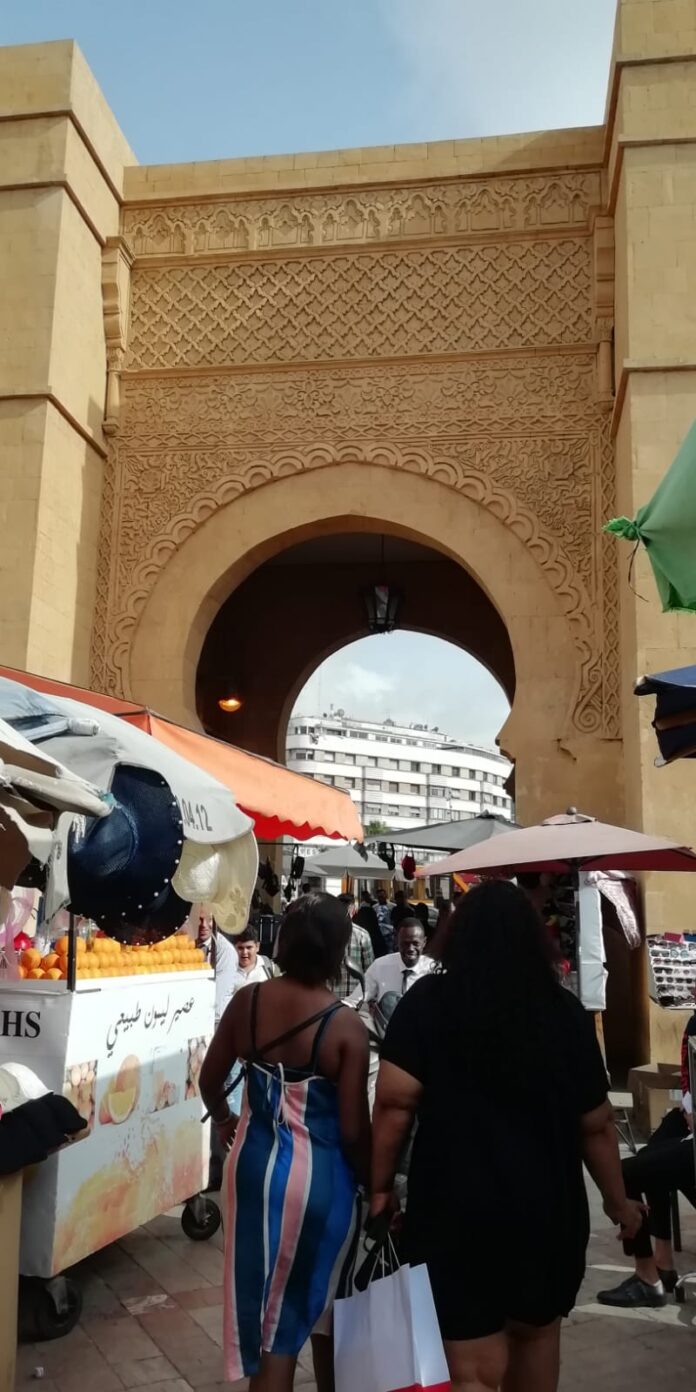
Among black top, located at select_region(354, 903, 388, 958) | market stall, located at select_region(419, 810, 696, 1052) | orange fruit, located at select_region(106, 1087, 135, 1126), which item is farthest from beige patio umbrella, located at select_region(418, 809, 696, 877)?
black top, located at select_region(354, 903, 388, 958)

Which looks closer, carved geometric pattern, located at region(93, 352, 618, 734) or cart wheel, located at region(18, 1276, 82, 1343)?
cart wheel, located at region(18, 1276, 82, 1343)

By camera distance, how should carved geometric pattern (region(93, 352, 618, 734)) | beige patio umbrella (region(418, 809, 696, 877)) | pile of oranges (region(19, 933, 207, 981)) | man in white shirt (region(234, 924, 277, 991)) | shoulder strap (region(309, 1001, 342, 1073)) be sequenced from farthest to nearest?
carved geometric pattern (region(93, 352, 618, 734)) < man in white shirt (region(234, 924, 277, 991)) < beige patio umbrella (region(418, 809, 696, 877)) < pile of oranges (region(19, 933, 207, 981)) < shoulder strap (region(309, 1001, 342, 1073))

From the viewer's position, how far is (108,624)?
9.23 meters

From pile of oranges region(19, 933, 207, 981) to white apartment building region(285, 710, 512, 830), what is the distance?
208 ft

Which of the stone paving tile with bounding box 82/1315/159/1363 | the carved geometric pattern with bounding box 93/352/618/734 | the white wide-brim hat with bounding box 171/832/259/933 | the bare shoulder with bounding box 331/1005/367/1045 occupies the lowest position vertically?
the stone paving tile with bounding box 82/1315/159/1363

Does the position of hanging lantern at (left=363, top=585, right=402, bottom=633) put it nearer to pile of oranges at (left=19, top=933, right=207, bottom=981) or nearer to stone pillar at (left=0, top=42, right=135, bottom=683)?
stone pillar at (left=0, top=42, right=135, bottom=683)

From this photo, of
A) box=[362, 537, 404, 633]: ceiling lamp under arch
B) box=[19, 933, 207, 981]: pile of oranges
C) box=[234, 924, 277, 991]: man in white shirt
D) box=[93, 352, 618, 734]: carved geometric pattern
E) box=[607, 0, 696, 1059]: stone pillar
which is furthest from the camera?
box=[362, 537, 404, 633]: ceiling lamp under arch

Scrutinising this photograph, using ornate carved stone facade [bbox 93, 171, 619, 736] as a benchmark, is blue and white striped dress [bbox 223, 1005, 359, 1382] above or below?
below

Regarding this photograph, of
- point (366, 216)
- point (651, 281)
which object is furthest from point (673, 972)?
point (366, 216)

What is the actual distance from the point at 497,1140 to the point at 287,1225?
657 mm

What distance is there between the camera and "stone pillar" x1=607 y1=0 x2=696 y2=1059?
25.1 ft

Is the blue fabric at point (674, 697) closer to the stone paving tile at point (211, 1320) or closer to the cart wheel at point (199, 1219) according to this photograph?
the stone paving tile at point (211, 1320)

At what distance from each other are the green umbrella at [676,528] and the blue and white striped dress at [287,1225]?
1680 millimetres

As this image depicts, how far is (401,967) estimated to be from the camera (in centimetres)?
623
